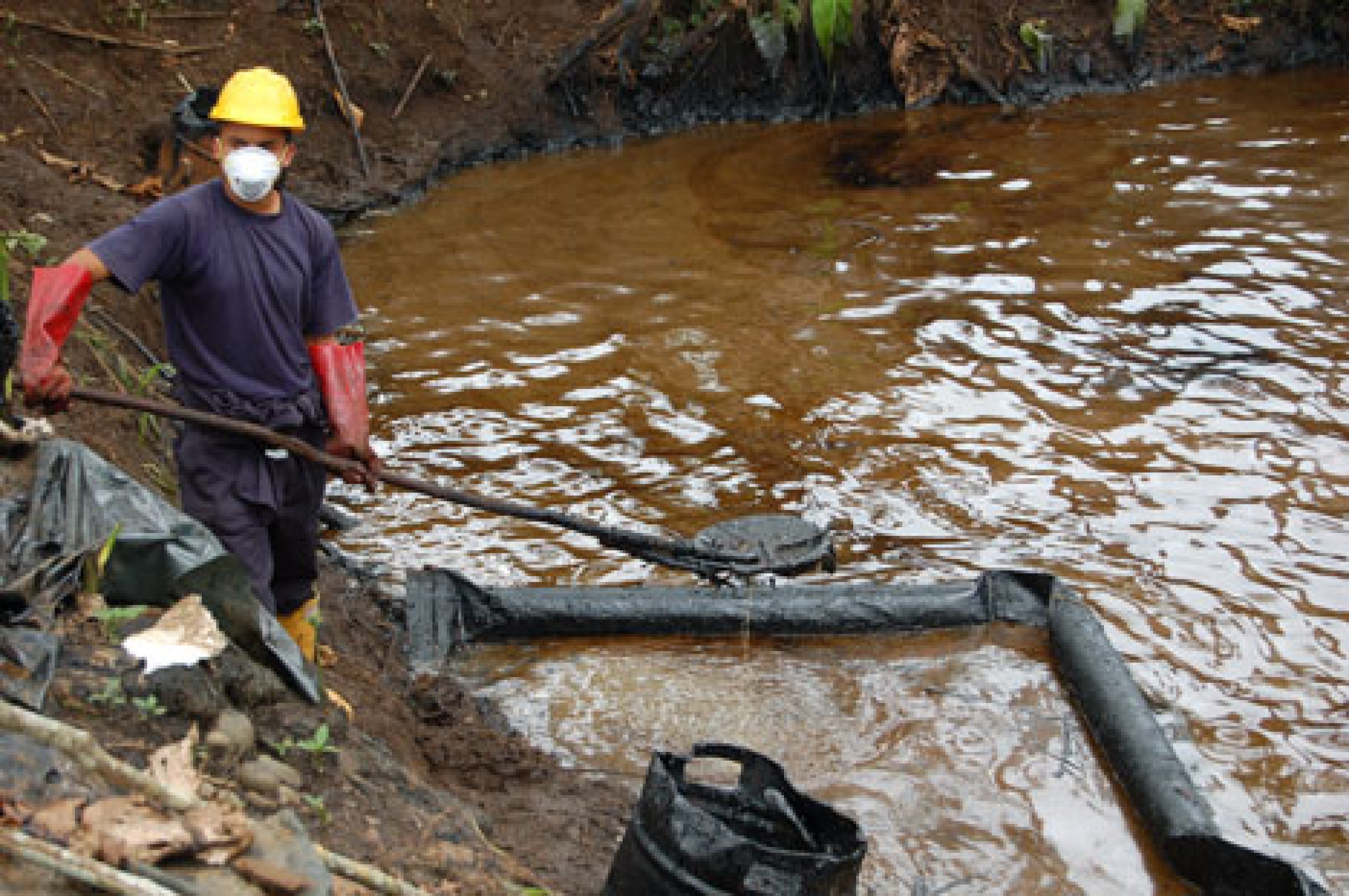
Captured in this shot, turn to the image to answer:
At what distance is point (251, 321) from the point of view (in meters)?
4.55

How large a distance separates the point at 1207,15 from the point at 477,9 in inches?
324

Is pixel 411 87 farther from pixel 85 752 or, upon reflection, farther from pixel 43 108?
pixel 85 752

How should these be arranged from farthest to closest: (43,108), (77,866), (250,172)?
(43,108)
(250,172)
(77,866)

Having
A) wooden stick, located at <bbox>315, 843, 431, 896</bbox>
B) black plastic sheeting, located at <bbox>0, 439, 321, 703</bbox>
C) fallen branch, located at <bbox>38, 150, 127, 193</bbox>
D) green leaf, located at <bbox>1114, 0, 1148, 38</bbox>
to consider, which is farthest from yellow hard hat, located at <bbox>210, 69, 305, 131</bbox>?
green leaf, located at <bbox>1114, 0, 1148, 38</bbox>

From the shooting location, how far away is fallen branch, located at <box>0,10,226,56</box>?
11.2m

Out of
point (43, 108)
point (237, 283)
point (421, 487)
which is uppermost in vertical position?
point (43, 108)

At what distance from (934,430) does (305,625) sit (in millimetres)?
4145

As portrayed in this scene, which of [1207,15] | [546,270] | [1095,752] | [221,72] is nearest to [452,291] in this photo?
[546,270]

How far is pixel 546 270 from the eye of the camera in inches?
425

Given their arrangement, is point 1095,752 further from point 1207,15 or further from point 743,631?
point 1207,15

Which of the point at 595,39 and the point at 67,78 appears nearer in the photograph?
the point at 67,78

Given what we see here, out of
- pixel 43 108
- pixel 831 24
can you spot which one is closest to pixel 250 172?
pixel 43 108

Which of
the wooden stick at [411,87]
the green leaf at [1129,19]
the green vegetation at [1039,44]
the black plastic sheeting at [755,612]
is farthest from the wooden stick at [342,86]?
the green leaf at [1129,19]

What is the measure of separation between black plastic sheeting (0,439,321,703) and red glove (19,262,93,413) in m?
0.22
